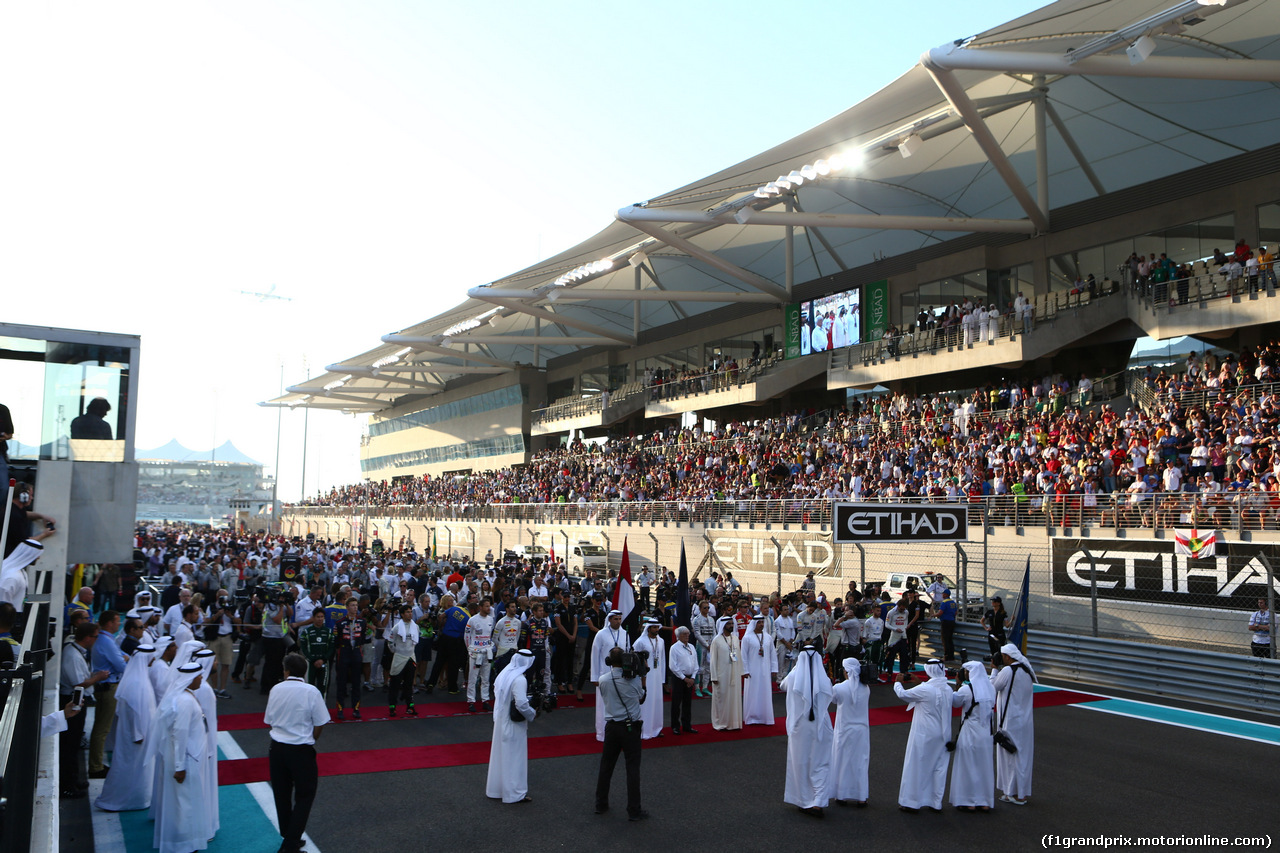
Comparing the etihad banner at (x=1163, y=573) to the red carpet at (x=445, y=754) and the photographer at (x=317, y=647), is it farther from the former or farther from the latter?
the photographer at (x=317, y=647)

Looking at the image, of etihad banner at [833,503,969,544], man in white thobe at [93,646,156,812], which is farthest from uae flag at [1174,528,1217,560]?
man in white thobe at [93,646,156,812]

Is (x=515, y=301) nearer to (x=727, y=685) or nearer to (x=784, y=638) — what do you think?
(x=784, y=638)

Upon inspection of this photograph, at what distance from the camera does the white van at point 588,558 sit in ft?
102

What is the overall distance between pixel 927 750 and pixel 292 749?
5.64 m

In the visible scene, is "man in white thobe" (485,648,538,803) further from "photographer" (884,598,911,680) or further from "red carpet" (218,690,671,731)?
"photographer" (884,598,911,680)

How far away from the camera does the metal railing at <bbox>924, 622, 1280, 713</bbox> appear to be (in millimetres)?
13414

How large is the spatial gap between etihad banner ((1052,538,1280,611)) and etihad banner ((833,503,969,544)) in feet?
8.74

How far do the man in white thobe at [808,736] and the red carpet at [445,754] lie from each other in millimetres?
3021

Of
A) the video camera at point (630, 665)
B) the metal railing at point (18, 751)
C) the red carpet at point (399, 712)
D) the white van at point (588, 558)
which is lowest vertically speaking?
the red carpet at point (399, 712)

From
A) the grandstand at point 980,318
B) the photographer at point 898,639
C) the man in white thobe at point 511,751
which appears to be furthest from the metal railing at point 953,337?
the man in white thobe at point 511,751

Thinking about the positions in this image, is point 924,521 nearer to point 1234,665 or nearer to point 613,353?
point 1234,665

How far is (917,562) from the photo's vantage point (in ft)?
72.2

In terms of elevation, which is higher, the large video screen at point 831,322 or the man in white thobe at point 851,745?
the large video screen at point 831,322

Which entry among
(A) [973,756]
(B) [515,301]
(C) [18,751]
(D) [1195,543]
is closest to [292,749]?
(C) [18,751]
